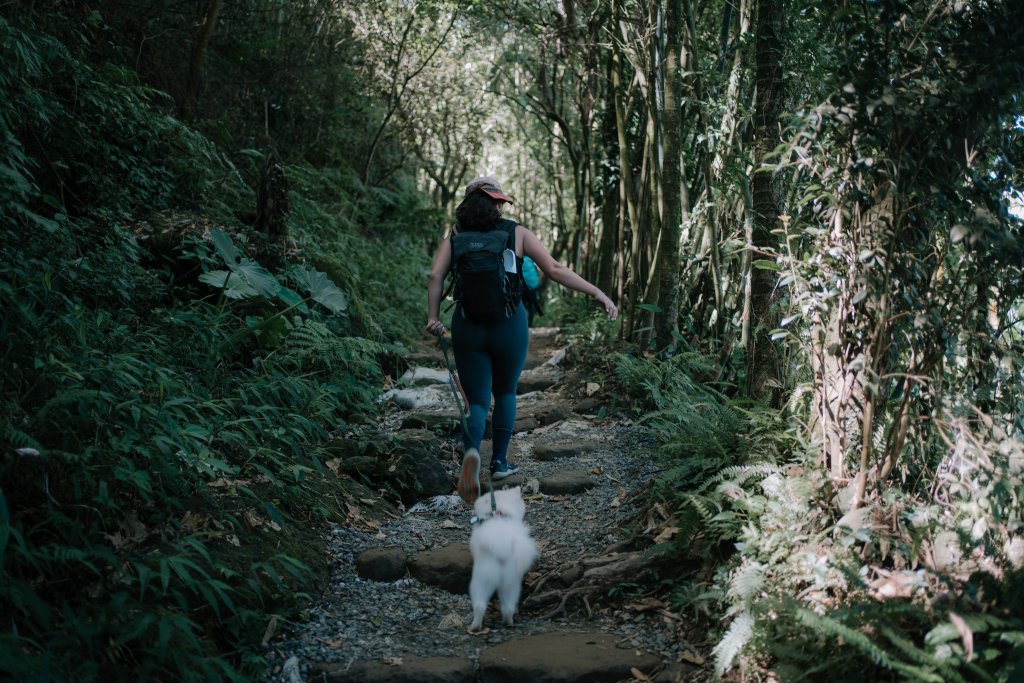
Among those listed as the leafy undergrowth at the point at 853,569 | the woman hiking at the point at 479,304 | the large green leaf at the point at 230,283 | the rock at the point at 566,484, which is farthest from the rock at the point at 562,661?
the large green leaf at the point at 230,283

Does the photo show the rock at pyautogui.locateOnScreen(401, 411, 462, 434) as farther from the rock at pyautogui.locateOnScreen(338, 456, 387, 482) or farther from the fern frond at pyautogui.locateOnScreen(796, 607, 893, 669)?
the fern frond at pyautogui.locateOnScreen(796, 607, 893, 669)

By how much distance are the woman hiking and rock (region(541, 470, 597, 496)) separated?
788mm


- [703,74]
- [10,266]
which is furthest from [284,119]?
[10,266]

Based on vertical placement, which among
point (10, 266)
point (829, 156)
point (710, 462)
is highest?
point (829, 156)

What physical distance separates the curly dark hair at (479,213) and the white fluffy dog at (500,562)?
1.88 metres

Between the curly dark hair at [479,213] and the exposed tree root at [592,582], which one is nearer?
the exposed tree root at [592,582]

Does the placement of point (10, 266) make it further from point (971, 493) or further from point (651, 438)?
point (971, 493)

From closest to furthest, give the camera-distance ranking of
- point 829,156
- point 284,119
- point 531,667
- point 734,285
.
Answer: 1. point 531,667
2. point 829,156
3. point 734,285
4. point 284,119

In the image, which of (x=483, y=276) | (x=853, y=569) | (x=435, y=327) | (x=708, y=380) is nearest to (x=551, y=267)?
(x=483, y=276)

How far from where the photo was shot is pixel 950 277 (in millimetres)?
3252

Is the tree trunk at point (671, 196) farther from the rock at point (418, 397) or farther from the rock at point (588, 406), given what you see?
the rock at point (418, 397)

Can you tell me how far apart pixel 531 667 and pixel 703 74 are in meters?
7.55

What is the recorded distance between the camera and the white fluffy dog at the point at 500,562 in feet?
10.8

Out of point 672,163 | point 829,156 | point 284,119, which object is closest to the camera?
point 829,156
